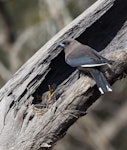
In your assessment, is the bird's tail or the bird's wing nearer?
the bird's tail

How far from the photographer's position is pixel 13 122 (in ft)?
Answer: 9.77

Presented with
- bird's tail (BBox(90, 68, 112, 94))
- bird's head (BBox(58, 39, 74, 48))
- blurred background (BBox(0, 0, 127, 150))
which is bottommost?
blurred background (BBox(0, 0, 127, 150))

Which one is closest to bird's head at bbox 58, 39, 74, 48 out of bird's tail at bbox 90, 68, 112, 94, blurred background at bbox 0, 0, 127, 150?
bird's tail at bbox 90, 68, 112, 94

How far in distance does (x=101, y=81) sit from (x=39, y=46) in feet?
12.9

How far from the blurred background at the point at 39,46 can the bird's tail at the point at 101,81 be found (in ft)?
11.5

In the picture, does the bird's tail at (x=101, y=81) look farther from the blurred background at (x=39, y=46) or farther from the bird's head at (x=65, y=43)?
the blurred background at (x=39, y=46)

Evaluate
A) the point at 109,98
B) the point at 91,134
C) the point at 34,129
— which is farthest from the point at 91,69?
the point at 109,98

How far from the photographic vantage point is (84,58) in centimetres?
316

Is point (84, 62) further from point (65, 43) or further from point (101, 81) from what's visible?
point (101, 81)

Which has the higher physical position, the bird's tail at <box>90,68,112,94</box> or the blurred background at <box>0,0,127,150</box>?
the bird's tail at <box>90,68,112,94</box>

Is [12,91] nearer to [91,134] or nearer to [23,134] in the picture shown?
[23,134]

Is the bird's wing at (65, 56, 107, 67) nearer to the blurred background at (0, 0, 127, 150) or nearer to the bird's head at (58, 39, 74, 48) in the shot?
the bird's head at (58, 39, 74, 48)

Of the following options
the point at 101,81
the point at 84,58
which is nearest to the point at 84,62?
the point at 84,58

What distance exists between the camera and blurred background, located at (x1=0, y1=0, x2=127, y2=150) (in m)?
7.11
